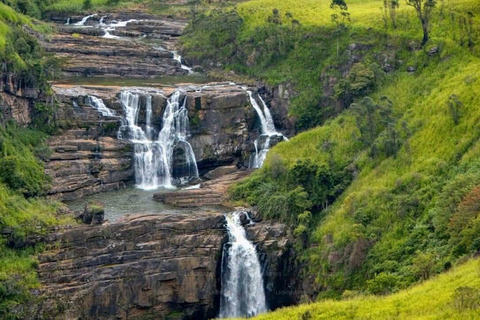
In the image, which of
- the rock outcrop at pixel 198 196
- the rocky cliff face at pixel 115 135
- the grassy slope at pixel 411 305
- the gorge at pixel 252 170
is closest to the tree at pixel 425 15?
the gorge at pixel 252 170

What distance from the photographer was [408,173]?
45.9m

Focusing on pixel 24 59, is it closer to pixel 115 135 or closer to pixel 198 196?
pixel 115 135

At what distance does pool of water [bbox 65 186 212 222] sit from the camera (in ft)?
157

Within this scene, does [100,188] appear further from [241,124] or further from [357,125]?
[357,125]

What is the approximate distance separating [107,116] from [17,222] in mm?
15365

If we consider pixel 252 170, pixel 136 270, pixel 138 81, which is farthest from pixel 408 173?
pixel 138 81

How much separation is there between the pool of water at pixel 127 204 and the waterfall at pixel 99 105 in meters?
6.63

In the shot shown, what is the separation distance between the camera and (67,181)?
169 ft

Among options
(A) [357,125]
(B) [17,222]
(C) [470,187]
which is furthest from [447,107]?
(B) [17,222]

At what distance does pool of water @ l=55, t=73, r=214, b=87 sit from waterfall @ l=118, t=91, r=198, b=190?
5.56 meters

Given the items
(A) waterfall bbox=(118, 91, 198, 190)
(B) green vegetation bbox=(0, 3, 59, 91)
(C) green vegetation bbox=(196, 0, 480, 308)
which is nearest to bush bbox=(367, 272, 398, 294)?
(C) green vegetation bbox=(196, 0, 480, 308)

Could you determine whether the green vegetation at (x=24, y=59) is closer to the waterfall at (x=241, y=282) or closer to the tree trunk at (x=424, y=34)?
the waterfall at (x=241, y=282)

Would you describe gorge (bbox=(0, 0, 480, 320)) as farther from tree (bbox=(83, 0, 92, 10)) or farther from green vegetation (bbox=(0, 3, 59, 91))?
tree (bbox=(83, 0, 92, 10))

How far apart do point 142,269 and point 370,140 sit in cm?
1892
